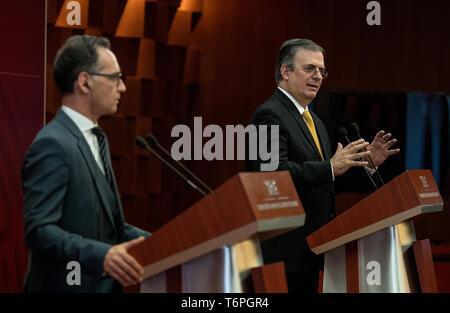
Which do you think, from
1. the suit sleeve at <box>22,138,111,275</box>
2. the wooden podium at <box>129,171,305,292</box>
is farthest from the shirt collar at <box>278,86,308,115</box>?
the suit sleeve at <box>22,138,111,275</box>

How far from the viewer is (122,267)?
188cm

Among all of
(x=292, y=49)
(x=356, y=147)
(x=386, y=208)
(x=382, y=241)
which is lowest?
(x=382, y=241)

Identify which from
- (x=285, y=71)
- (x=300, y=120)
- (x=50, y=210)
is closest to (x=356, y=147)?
(x=300, y=120)

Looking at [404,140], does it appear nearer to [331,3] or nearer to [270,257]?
[331,3]

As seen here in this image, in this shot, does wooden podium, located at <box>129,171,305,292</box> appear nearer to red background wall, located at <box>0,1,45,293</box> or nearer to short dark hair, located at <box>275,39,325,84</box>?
short dark hair, located at <box>275,39,325,84</box>

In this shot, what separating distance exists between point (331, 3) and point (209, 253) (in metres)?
4.36

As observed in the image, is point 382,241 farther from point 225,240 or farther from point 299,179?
point 225,240

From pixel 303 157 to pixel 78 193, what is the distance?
3.92 feet

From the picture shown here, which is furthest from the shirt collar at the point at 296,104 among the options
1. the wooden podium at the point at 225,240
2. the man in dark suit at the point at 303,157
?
the wooden podium at the point at 225,240

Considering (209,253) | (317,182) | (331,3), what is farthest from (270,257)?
(331,3)

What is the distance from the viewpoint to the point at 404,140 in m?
5.52

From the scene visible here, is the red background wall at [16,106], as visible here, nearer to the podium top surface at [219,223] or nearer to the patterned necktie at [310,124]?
the patterned necktie at [310,124]

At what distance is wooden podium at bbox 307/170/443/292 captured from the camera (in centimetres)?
255

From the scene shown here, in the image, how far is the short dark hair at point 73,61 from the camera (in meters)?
2.12
